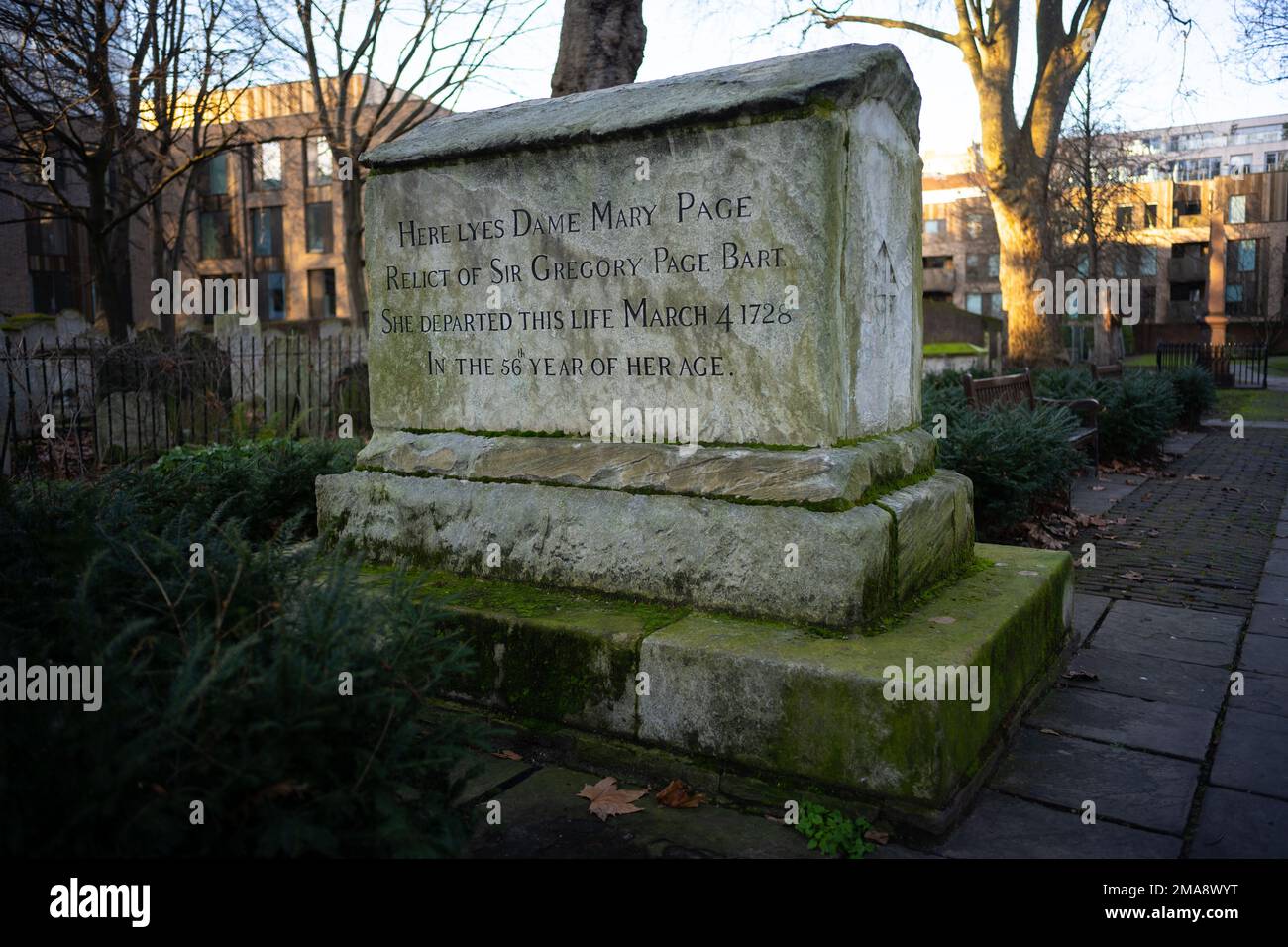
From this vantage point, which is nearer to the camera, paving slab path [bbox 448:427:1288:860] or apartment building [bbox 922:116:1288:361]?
paving slab path [bbox 448:427:1288:860]

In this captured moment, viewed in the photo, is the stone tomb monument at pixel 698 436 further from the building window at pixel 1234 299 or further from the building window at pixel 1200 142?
the building window at pixel 1200 142

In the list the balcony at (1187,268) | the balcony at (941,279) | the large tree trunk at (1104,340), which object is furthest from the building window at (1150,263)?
the large tree trunk at (1104,340)

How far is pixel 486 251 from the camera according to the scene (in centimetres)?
374

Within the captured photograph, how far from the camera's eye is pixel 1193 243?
50.9m

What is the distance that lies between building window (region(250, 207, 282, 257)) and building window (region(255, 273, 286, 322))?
41.0 inches

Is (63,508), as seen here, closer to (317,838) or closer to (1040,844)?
(317,838)

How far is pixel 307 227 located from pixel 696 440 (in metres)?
41.0

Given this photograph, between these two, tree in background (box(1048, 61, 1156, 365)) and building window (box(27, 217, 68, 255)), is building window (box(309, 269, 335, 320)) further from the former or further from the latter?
tree in background (box(1048, 61, 1156, 365))

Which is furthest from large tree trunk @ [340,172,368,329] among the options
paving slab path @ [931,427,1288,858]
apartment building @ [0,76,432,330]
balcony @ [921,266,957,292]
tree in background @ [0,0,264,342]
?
balcony @ [921,266,957,292]

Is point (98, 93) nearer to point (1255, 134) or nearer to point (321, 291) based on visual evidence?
point (321, 291)

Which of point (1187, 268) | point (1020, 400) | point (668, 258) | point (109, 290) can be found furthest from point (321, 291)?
point (1187, 268)

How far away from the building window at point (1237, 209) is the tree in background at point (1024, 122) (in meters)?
43.8

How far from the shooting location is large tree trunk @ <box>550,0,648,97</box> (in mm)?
6129
